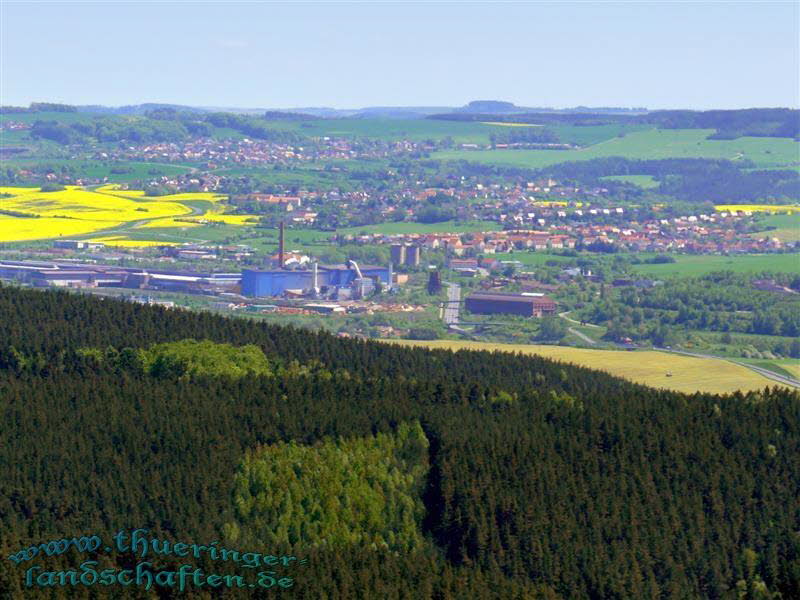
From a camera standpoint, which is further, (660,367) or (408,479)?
(660,367)

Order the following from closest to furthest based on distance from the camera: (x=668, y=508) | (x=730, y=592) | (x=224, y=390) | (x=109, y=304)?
(x=730, y=592) → (x=668, y=508) → (x=224, y=390) → (x=109, y=304)

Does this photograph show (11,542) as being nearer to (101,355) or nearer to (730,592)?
(730,592)

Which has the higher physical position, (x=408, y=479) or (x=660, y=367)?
(x=408, y=479)

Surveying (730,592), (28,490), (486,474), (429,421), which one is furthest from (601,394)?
(28,490)

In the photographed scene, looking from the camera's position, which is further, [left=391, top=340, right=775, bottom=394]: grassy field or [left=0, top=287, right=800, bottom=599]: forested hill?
[left=391, top=340, right=775, bottom=394]: grassy field
